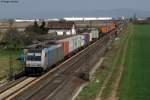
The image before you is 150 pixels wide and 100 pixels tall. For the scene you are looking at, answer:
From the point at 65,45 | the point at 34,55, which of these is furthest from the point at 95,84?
the point at 65,45

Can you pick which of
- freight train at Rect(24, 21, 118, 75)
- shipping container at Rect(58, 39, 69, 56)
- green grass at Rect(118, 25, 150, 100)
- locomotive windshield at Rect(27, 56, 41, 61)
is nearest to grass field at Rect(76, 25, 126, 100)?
green grass at Rect(118, 25, 150, 100)

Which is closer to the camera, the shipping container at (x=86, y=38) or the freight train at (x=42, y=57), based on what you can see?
the freight train at (x=42, y=57)

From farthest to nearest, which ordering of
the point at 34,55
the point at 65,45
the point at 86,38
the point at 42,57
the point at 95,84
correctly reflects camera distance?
the point at 86,38 → the point at 65,45 → the point at 34,55 → the point at 42,57 → the point at 95,84

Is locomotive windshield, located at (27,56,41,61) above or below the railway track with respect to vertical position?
above

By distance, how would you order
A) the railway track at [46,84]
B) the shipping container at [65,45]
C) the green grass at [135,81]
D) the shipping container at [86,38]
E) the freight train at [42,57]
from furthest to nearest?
the shipping container at [86,38] < the shipping container at [65,45] < the freight train at [42,57] < the railway track at [46,84] < the green grass at [135,81]

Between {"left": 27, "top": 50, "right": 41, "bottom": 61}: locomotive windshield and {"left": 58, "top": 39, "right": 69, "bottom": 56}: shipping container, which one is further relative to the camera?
{"left": 58, "top": 39, "right": 69, "bottom": 56}: shipping container

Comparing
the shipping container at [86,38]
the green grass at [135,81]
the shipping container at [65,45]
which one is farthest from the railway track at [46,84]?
the shipping container at [86,38]

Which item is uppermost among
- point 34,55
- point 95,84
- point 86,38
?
point 34,55

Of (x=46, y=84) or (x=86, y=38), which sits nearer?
(x=46, y=84)

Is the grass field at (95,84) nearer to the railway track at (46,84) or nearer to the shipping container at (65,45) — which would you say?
the railway track at (46,84)

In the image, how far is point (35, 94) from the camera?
142ft

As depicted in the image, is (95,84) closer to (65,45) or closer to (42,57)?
(42,57)

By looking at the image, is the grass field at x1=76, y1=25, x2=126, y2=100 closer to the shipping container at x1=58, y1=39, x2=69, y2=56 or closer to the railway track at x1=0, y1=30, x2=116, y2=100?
the railway track at x1=0, y1=30, x2=116, y2=100

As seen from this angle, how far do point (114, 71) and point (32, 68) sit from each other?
415 inches
